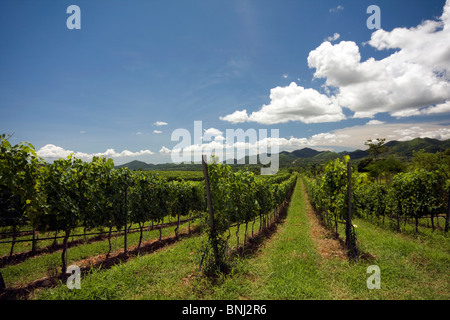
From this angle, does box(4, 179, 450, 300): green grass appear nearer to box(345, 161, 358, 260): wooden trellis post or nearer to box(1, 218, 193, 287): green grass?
box(1, 218, 193, 287): green grass

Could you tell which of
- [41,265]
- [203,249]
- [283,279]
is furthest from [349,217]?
[41,265]

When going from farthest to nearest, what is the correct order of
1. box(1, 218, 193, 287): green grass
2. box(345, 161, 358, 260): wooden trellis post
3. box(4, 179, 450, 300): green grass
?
box(345, 161, 358, 260): wooden trellis post → box(1, 218, 193, 287): green grass → box(4, 179, 450, 300): green grass

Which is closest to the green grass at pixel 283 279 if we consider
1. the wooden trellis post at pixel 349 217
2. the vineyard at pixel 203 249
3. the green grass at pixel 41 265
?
the vineyard at pixel 203 249

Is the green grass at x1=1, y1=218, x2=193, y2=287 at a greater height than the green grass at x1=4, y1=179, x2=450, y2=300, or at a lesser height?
lesser

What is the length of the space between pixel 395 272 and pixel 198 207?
11.9 metres

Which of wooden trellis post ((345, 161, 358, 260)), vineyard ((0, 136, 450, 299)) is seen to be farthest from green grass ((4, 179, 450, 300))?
wooden trellis post ((345, 161, 358, 260))

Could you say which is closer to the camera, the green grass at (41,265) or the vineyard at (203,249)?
the vineyard at (203,249)

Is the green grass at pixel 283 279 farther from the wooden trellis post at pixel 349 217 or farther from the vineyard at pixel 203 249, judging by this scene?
the wooden trellis post at pixel 349 217

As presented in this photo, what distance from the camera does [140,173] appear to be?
33.3ft

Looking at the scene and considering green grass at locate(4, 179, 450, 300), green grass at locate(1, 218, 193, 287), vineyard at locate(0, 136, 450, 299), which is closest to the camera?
green grass at locate(4, 179, 450, 300)

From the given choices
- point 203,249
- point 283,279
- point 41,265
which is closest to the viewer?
point 283,279

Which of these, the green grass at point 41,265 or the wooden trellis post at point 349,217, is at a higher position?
the wooden trellis post at point 349,217

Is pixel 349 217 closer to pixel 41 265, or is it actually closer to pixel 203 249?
pixel 203 249

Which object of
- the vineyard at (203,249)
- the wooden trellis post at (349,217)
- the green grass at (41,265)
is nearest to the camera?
the vineyard at (203,249)
